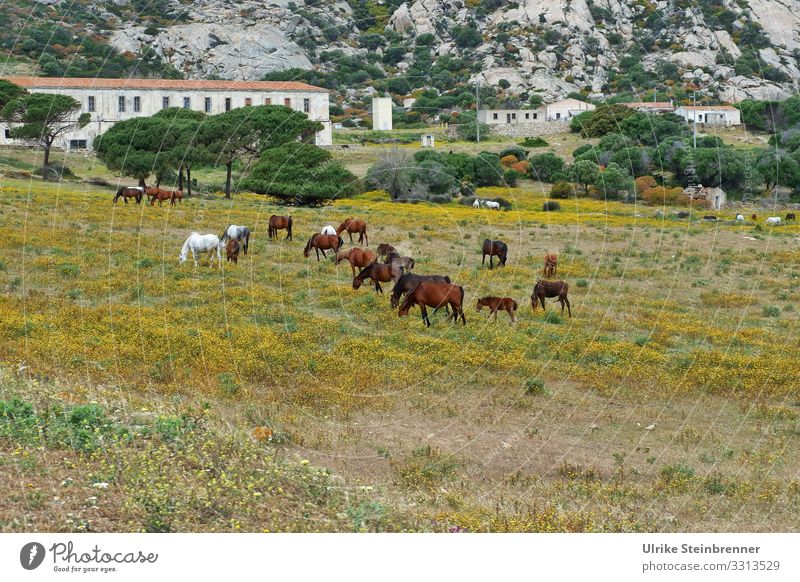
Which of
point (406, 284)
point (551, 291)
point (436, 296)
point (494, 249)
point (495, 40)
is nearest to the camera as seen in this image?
point (436, 296)

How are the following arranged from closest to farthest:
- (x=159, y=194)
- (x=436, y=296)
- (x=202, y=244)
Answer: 1. (x=436, y=296)
2. (x=202, y=244)
3. (x=159, y=194)

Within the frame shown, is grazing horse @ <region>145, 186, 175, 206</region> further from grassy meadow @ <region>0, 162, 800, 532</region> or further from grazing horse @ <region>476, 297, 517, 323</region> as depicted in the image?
grazing horse @ <region>476, 297, 517, 323</region>

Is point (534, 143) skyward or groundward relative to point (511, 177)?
skyward

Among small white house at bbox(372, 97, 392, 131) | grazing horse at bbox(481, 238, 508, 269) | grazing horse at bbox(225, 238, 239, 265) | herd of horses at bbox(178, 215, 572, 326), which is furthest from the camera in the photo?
small white house at bbox(372, 97, 392, 131)

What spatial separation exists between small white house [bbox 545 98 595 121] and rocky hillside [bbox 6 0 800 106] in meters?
7.44

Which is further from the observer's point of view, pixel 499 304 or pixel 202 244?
pixel 202 244

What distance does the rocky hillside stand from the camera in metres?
135

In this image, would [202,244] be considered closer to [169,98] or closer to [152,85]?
[152,85]

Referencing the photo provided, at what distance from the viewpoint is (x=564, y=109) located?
12975 centimetres

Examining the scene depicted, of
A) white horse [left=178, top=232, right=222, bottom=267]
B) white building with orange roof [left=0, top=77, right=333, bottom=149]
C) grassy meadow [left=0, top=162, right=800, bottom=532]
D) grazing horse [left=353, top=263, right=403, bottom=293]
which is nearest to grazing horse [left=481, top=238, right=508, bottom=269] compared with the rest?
grassy meadow [left=0, top=162, right=800, bottom=532]

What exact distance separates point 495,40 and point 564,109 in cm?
4989

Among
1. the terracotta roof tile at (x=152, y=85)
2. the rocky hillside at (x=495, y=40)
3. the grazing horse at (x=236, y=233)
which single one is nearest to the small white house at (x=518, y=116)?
the rocky hillside at (x=495, y=40)

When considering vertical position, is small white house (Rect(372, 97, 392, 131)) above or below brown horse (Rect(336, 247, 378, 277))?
above

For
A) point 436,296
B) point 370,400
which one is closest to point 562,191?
point 436,296
